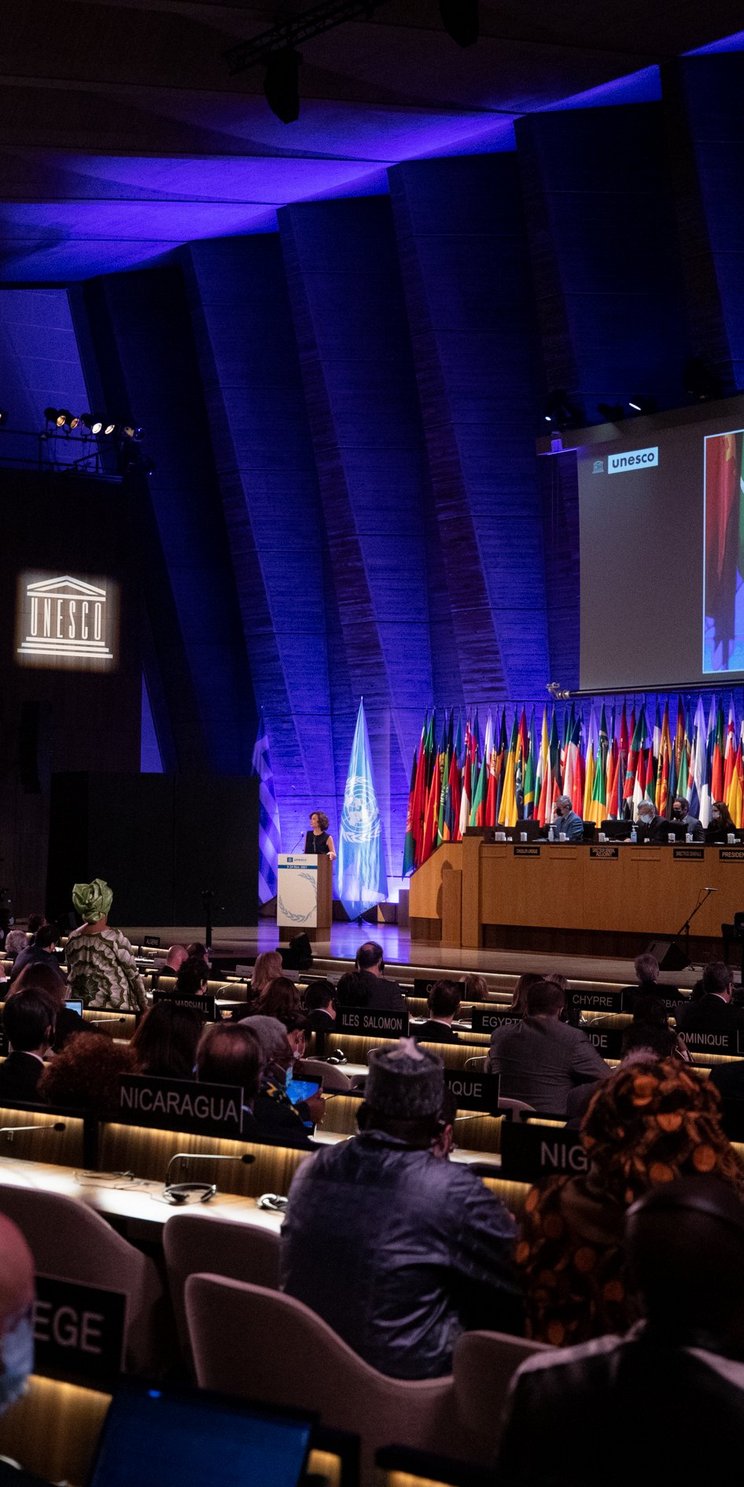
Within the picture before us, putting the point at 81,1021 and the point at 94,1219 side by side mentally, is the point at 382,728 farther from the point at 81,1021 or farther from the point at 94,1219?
the point at 94,1219

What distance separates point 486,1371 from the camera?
229 centimetres

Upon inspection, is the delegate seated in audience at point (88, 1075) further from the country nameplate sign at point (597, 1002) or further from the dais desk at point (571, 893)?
the dais desk at point (571, 893)

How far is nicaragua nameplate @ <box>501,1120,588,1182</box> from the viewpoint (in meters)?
3.75

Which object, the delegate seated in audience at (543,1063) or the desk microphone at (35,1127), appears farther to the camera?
the delegate seated in audience at (543,1063)

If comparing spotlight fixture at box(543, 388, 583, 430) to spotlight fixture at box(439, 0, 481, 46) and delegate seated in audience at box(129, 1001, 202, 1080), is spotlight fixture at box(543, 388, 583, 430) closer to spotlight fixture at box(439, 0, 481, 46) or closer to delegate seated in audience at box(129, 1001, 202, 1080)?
spotlight fixture at box(439, 0, 481, 46)

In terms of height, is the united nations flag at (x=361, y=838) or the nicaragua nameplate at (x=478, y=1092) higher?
the united nations flag at (x=361, y=838)


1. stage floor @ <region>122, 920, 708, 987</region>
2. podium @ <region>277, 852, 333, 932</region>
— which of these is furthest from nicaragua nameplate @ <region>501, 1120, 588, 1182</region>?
podium @ <region>277, 852, 333, 932</region>

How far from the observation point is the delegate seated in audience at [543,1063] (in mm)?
5711

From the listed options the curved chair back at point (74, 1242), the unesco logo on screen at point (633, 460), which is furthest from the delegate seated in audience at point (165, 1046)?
the unesco logo on screen at point (633, 460)

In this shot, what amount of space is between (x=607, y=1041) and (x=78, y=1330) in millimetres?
4509

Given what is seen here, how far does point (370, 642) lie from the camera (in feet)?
65.0

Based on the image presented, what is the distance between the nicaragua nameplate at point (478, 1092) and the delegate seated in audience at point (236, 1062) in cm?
77

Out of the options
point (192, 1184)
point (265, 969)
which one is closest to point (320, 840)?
point (265, 969)

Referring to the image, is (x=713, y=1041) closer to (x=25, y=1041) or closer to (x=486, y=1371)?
(x=25, y=1041)
